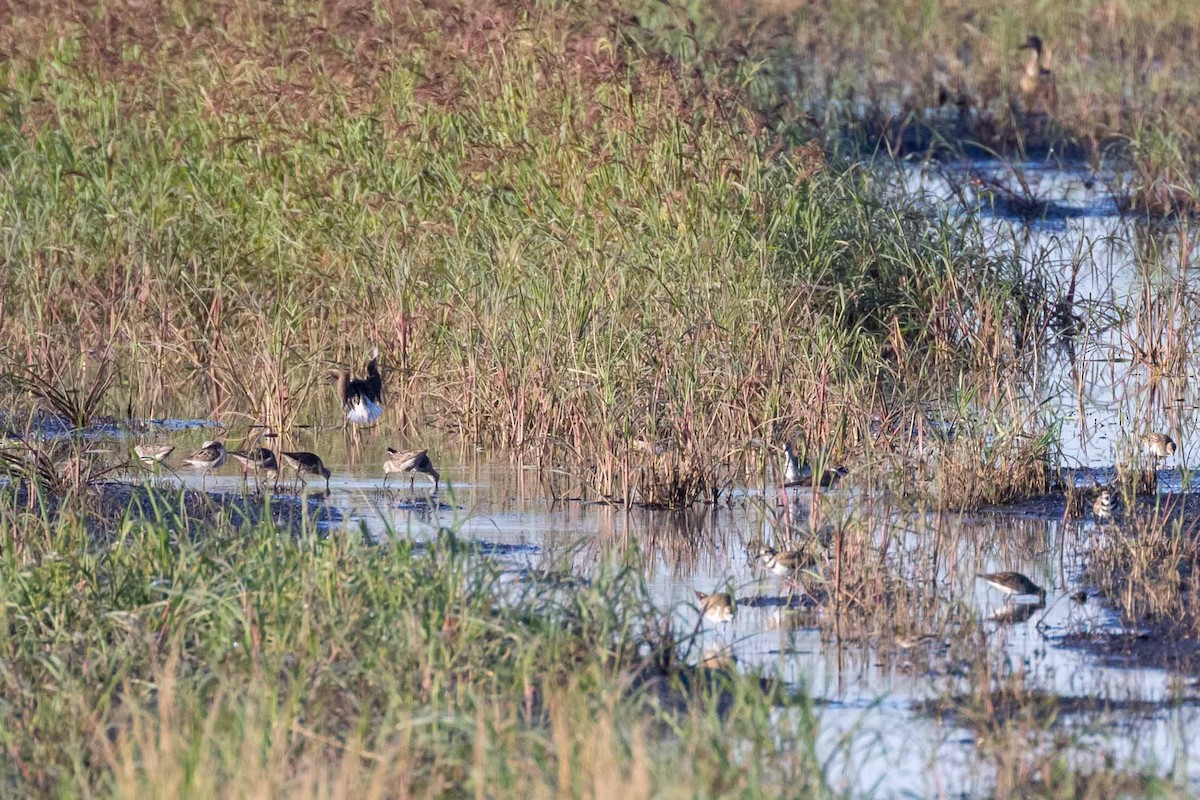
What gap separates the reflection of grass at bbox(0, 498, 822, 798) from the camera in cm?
491

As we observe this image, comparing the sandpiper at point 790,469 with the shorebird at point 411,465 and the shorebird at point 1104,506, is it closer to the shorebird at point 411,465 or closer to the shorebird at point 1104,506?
the shorebird at point 1104,506

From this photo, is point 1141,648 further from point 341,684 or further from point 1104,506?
point 341,684

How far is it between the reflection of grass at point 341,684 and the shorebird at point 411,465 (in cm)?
226

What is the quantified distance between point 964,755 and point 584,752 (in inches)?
49.1

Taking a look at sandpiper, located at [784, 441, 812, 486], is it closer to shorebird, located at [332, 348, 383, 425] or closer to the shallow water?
the shallow water

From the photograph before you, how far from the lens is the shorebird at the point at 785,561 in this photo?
750 centimetres

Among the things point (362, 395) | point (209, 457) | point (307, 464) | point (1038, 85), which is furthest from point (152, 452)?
point (1038, 85)

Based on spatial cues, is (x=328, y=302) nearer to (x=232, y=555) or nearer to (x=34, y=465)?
(x=34, y=465)

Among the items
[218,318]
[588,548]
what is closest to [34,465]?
[588,548]

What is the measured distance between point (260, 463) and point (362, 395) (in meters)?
0.96

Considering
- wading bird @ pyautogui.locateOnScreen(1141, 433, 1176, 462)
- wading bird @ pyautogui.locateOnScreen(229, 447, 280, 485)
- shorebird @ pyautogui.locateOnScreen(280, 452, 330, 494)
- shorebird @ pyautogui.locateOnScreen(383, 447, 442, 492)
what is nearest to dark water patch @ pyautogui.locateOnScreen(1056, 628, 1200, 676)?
wading bird @ pyautogui.locateOnScreen(1141, 433, 1176, 462)

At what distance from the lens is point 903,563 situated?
7.54m

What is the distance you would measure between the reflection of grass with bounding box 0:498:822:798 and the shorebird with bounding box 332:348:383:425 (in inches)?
123

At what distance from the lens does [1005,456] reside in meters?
8.84
